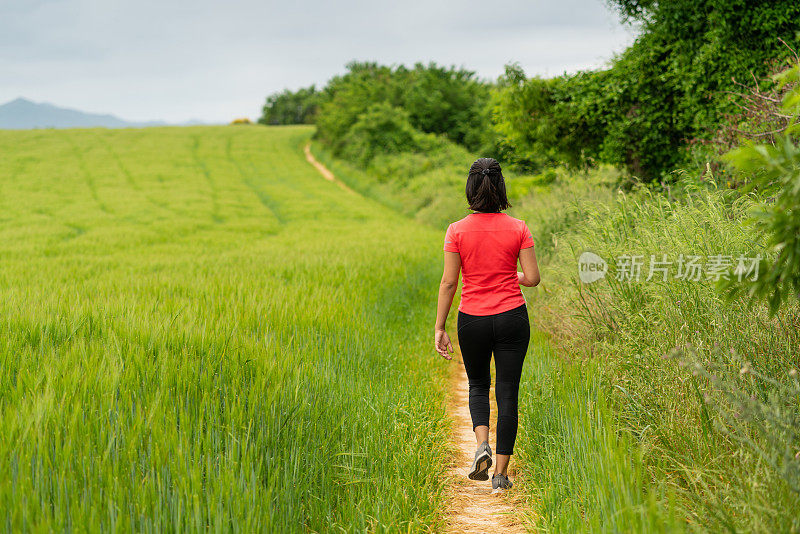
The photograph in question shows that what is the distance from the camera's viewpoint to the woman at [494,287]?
12.0 ft

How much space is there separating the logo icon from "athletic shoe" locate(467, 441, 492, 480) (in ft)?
6.71

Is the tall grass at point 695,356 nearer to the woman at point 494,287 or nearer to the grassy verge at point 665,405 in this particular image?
the grassy verge at point 665,405

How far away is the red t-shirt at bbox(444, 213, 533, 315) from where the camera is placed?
12.0 ft

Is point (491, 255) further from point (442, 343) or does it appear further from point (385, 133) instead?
point (385, 133)

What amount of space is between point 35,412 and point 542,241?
27.0ft

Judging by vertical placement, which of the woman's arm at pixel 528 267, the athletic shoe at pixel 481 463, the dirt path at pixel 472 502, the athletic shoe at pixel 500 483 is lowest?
the dirt path at pixel 472 502

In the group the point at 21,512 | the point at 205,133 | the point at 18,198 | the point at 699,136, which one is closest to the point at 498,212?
the point at 21,512

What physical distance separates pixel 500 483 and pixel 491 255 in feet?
5.05

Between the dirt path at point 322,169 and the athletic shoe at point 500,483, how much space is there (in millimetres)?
30776

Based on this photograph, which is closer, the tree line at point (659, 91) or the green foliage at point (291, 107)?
the tree line at point (659, 91)

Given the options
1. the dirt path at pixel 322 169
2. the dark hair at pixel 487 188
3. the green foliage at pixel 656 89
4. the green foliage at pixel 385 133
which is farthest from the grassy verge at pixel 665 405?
the green foliage at pixel 385 133

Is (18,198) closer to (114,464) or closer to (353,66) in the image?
(114,464)

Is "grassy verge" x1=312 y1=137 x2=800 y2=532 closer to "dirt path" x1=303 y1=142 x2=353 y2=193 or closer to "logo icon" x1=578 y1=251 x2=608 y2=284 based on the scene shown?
"logo icon" x1=578 y1=251 x2=608 y2=284

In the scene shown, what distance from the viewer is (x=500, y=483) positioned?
368cm
